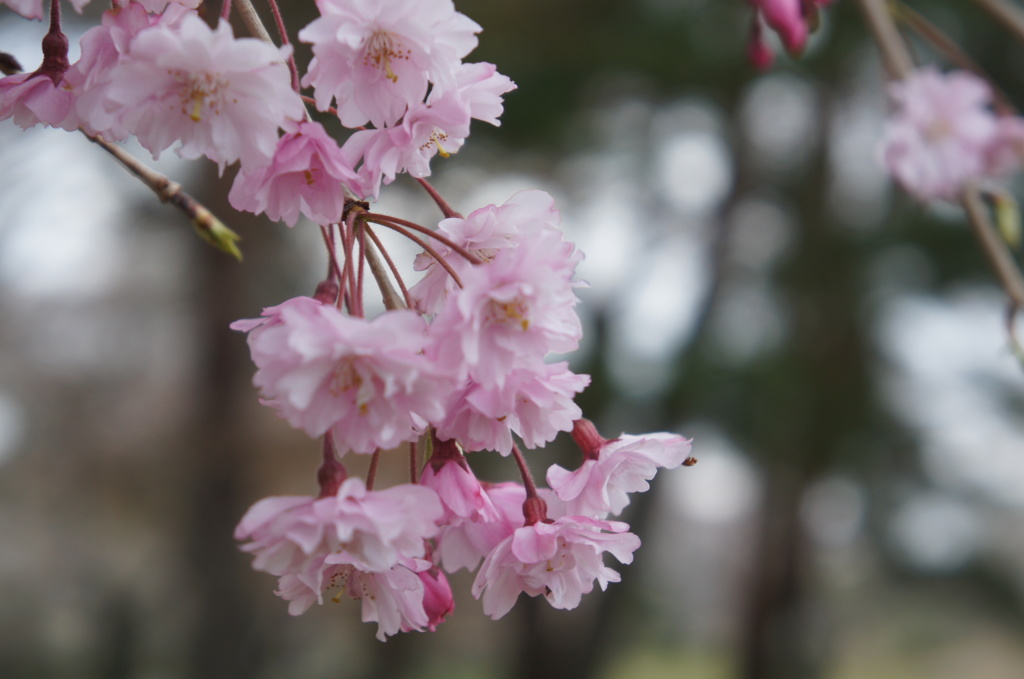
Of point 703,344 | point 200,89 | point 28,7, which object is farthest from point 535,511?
point 703,344

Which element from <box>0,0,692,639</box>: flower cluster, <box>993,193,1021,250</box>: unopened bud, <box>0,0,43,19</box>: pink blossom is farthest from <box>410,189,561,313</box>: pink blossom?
<box>993,193,1021,250</box>: unopened bud

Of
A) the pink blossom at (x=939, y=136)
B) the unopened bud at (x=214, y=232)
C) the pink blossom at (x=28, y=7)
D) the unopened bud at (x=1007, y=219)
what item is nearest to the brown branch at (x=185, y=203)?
the unopened bud at (x=214, y=232)

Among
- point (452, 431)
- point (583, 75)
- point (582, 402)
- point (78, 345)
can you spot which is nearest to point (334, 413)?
point (452, 431)

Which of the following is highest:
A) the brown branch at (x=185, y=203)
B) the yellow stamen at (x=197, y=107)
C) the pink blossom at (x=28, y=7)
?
the pink blossom at (x=28, y=7)

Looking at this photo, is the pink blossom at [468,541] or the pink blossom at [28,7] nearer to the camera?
the pink blossom at [28,7]

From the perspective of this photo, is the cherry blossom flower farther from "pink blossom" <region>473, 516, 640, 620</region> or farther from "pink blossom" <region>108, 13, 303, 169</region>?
"pink blossom" <region>108, 13, 303, 169</region>

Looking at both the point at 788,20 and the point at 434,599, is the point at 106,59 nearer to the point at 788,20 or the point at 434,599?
the point at 434,599

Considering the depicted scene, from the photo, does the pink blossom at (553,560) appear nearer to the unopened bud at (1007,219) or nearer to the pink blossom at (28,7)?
the pink blossom at (28,7)

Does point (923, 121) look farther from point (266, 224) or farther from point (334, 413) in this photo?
point (266, 224)

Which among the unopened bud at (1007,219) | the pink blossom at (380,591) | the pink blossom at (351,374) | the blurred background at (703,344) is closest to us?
the pink blossom at (351,374)
